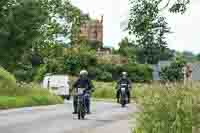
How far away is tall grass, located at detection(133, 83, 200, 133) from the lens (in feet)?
41.1

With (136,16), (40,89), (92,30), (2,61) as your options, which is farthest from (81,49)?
(136,16)

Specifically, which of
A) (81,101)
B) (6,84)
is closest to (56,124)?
(81,101)

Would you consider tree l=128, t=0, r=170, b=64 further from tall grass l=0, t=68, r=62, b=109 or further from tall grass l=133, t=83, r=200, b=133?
tall grass l=0, t=68, r=62, b=109

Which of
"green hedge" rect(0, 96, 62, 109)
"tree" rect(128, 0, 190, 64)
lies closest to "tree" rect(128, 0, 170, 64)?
"tree" rect(128, 0, 190, 64)

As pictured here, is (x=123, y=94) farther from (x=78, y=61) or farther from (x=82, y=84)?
(x=78, y=61)

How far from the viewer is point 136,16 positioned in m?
11.3

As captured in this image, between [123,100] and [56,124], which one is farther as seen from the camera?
[123,100]

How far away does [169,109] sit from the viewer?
43.0 feet

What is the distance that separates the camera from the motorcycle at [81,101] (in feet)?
76.5

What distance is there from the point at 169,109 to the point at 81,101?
34.2 ft

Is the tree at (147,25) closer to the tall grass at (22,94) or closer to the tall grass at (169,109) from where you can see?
the tall grass at (169,109)

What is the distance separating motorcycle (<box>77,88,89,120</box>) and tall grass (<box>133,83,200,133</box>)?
9043 mm

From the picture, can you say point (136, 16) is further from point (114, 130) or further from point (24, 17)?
point (114, 130)

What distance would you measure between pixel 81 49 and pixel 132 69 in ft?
22.5
